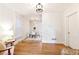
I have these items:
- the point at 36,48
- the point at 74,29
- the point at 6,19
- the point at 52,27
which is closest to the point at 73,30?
the point at 74,29

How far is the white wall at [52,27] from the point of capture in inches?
73.6

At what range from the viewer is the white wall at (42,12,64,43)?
187 centimetres

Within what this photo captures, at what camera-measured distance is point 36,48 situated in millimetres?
1821

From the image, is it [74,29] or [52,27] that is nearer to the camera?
[74,29]

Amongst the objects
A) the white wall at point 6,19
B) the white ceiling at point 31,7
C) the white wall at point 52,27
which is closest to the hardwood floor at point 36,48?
the white wall at point 52,27

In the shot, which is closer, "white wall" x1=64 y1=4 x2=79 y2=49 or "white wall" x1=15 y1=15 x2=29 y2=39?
"white wall" x1=64 y1=4 x2=79 y2=49

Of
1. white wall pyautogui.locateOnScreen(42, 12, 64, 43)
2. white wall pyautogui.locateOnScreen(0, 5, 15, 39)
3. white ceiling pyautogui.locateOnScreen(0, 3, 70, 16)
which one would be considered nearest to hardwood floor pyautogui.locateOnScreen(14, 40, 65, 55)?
white wall pyautogui.locateOnScreen(42, 12, 64, 43)

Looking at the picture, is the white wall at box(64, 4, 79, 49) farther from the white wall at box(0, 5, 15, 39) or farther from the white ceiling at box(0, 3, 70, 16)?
the white wall at box(0, 5, 15, 39)

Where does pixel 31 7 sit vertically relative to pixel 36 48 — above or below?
above

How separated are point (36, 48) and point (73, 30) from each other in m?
0.72

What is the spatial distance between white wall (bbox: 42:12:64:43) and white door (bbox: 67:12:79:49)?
140mm

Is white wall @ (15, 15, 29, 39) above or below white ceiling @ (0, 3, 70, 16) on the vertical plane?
below

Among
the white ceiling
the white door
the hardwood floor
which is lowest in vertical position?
the hardwood floor

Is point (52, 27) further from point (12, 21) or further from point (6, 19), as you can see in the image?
point (6, 19)
